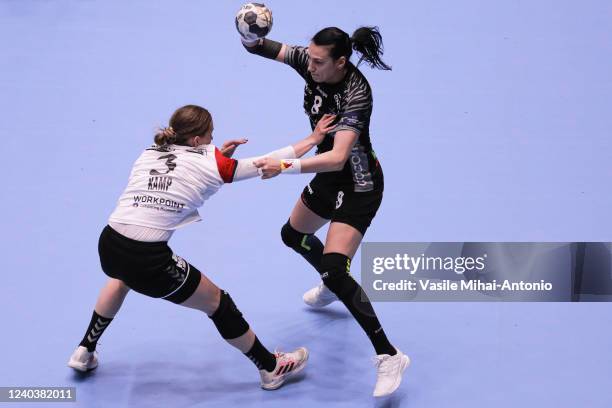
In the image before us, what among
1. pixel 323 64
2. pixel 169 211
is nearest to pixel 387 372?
pixel 169 211

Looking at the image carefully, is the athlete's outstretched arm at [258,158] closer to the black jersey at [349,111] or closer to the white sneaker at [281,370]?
the black jersey at [349,111]

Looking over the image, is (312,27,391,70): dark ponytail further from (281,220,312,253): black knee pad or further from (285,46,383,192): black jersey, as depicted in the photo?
(281,220,312,253): black knee pad

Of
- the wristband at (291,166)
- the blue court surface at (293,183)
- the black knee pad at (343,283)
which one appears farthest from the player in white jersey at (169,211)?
the blue court surface at (293,183)

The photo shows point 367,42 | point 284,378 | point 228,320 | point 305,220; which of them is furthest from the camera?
point 305,220

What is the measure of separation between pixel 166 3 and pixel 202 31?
699mm

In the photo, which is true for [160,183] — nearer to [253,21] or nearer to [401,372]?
[253,21]

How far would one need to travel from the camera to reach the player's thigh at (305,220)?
4.77 metres

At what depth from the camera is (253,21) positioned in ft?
15.0

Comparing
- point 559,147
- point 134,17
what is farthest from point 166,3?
point 559,147

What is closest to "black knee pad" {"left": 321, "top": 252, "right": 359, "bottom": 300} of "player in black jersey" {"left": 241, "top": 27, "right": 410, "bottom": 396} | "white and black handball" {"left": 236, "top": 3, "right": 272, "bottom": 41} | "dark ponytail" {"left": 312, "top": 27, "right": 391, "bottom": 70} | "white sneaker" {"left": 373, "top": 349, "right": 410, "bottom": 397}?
"player in black jersey" {"left": 241, "top": 27, "right": 410, "bottom": 396}

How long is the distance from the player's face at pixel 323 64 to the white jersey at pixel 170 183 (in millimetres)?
692

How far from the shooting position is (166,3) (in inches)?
335

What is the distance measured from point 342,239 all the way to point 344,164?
426 mm

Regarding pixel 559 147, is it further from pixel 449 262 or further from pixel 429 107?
pixel 449 262
